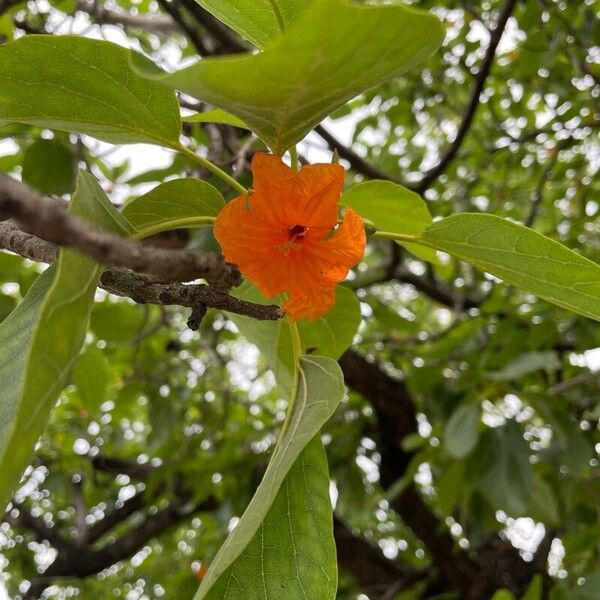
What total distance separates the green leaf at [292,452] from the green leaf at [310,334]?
0.57ft

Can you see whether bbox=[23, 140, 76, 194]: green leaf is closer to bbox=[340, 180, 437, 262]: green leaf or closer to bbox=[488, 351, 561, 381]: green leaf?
bbox=[340, 180, 437, 262]: green leaf

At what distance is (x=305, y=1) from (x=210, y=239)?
709 mm

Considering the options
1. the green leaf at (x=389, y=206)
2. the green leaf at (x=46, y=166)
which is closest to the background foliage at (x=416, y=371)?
the green leaf at (x=46, y=166)

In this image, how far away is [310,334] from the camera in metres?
0.95

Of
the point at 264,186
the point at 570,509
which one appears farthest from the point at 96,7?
the point at 570,509

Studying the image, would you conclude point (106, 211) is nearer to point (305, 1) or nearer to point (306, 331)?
point (305, 1)

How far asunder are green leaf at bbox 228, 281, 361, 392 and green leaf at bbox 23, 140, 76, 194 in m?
0.82

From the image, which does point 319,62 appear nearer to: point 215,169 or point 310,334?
point 215,169

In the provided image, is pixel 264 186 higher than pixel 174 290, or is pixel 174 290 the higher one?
pixel 264 186

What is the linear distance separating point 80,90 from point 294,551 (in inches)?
19.2

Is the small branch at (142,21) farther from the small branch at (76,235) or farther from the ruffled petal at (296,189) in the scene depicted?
the small branch at (76,235)

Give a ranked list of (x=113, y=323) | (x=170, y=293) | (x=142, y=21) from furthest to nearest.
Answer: (x=142, y=21) → (x=113, y=323) → (x=170, y=293)

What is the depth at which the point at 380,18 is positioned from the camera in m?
0.47

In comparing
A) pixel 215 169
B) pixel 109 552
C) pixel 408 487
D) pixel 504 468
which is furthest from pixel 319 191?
pixel 109 552
